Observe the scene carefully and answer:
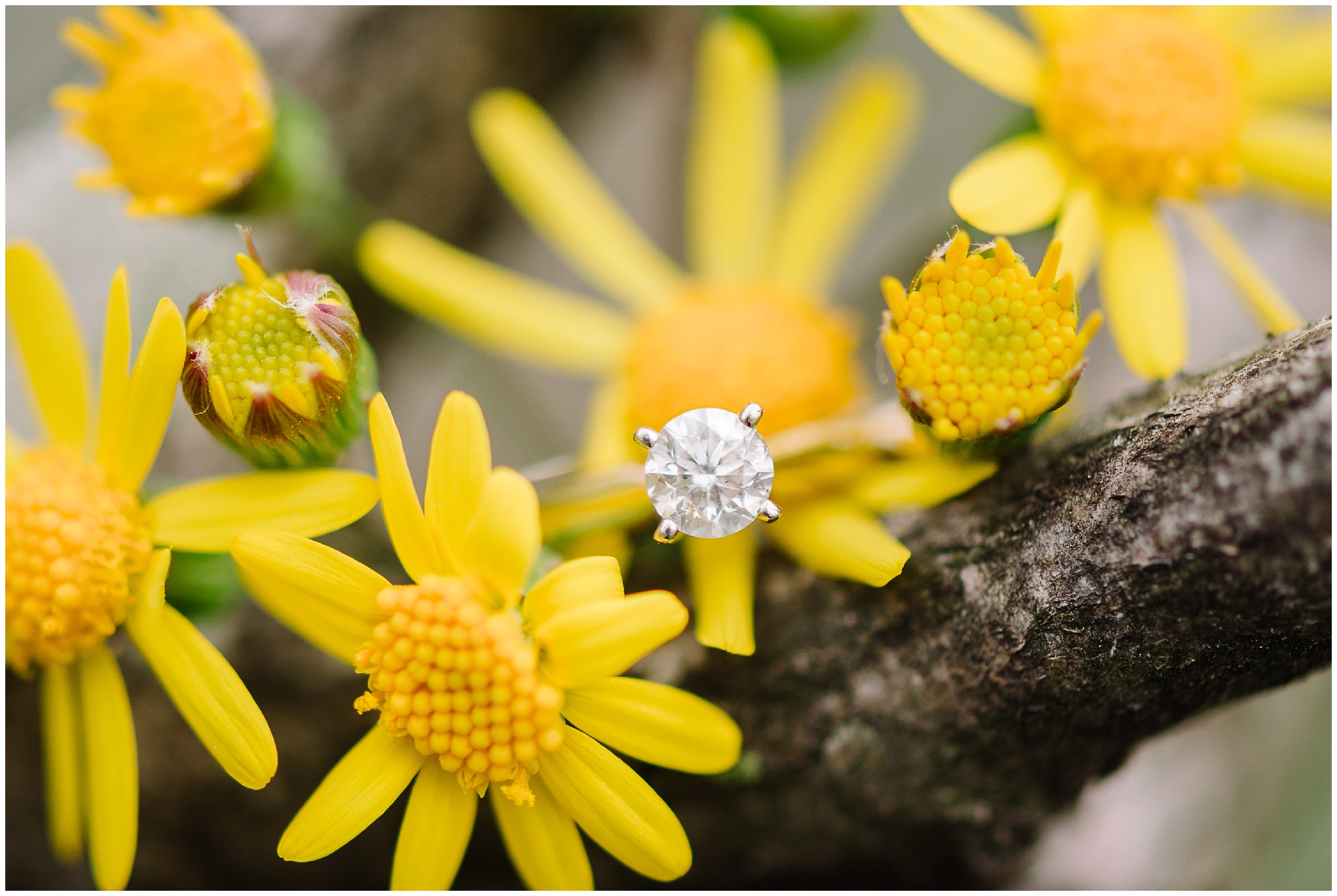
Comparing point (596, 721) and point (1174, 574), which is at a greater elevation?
point (1174, 574)

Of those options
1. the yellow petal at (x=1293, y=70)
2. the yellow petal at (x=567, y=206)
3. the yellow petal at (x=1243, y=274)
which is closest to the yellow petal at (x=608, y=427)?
the yellow petal at (x=567, y=206)

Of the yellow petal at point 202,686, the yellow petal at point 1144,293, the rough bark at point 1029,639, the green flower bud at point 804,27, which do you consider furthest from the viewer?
the green flower bud at point 804,27

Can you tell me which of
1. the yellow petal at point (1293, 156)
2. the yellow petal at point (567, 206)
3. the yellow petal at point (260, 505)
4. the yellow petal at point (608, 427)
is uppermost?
the yellow petal at point (1293, 156)

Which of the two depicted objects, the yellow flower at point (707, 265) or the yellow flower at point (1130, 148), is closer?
the yellow flower at point (1130, 148)

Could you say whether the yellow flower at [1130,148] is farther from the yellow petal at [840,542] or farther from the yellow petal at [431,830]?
the yellow petal at [431,830]

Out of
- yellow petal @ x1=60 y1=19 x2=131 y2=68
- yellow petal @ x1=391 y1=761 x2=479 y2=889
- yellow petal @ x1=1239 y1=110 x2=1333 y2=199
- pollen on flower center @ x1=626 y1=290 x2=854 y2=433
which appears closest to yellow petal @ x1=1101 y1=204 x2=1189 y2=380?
yellow petal @ x1=1239 y1=110 x2=1333 y2=199

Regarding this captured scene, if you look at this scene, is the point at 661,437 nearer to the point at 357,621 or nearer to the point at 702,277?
the point at 357,621

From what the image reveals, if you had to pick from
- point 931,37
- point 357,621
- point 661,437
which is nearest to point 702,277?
point 931,37
